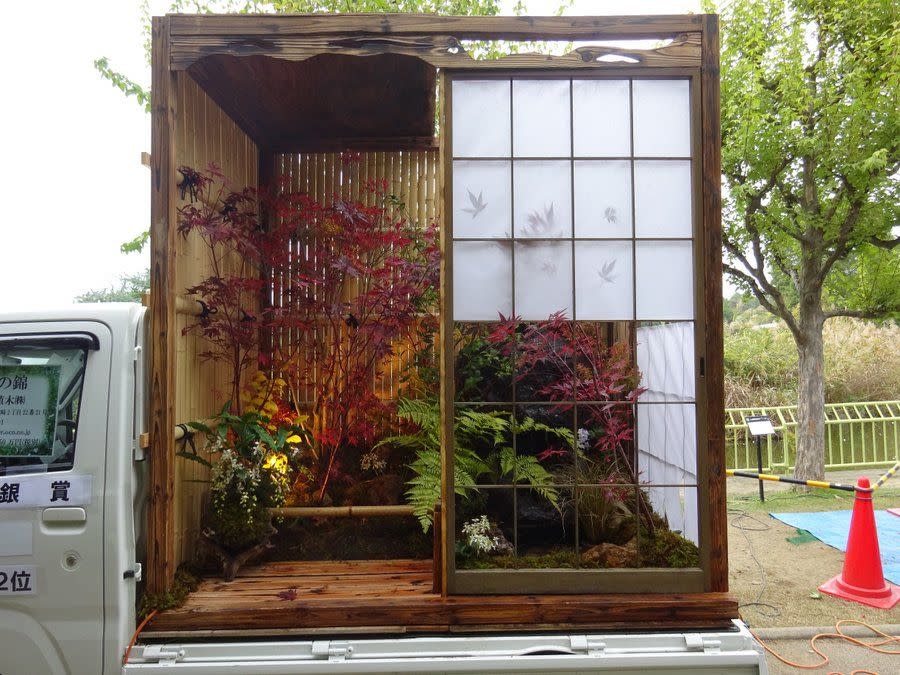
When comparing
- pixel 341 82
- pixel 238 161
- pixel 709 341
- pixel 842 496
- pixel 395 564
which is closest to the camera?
pixel 709 341

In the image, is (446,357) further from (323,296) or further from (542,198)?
(323,296)

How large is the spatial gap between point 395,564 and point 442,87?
94.4 inches

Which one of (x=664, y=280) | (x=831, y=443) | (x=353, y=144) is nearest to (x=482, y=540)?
(x=664, y=280)

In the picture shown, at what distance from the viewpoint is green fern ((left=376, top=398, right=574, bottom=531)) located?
2650 millimetres

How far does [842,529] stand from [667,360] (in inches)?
166

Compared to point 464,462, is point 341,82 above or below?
above

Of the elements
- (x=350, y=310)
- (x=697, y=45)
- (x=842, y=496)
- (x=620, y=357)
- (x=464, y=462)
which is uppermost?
(x=697, y=45)

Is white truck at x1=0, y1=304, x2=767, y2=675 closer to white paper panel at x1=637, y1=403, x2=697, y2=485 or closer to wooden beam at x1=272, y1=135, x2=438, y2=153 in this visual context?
white paper panel at x1=637, y1=403, x2=697, y2=485

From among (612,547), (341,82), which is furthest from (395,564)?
(341,82)

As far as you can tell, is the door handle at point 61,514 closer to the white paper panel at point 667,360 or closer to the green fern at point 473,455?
the green fern at point 473,455

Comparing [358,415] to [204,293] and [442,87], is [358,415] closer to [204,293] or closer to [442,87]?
[204,293]

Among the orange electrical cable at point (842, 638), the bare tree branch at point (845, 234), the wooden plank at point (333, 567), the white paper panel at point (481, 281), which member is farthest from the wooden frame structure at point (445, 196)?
the bare tree branch at point (845, 234)

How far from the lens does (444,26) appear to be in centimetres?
241

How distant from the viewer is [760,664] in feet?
6.76
